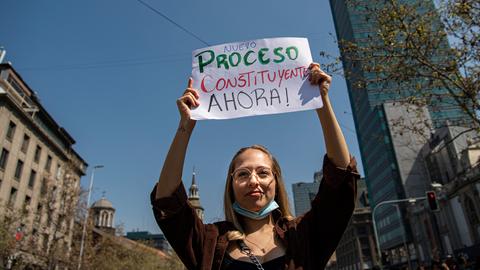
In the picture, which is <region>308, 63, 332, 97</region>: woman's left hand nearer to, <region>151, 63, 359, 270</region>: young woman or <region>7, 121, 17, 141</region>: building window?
<region>151, 63, 359, 270</region>: young woman

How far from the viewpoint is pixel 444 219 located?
51.4m

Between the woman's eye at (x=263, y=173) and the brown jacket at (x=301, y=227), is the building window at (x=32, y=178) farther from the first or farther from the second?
the woman's eye at (x=263, y=173)

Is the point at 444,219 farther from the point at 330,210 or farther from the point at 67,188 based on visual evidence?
the point at 330,210

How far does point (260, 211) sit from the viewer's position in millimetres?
2102

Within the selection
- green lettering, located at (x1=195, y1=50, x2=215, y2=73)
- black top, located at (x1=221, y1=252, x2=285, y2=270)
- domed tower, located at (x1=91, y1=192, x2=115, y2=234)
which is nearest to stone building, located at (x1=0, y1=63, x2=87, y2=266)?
green lettering, located at (x1=195, y1=50, x2=215, y2=73)

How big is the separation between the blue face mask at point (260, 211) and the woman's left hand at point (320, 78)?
79 cm

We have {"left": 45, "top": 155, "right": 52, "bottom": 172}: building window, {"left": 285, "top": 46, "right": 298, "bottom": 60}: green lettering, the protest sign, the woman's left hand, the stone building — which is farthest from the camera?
{"left": 45, "top": 155, "right": 52, "bottom": 172}: building window

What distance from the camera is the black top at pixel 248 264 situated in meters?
1.85

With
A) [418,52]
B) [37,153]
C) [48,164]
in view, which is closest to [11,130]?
[37,153]

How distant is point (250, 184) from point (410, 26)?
847cm

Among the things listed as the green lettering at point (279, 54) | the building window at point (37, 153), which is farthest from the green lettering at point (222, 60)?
the building window at point (37, 153)

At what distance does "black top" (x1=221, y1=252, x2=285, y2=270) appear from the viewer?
6.06 feet

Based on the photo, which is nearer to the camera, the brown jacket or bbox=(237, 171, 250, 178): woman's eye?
the brown jacket

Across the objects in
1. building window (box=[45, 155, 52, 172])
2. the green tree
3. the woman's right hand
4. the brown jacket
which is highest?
building window (box=[45, 155, 52, 172])
